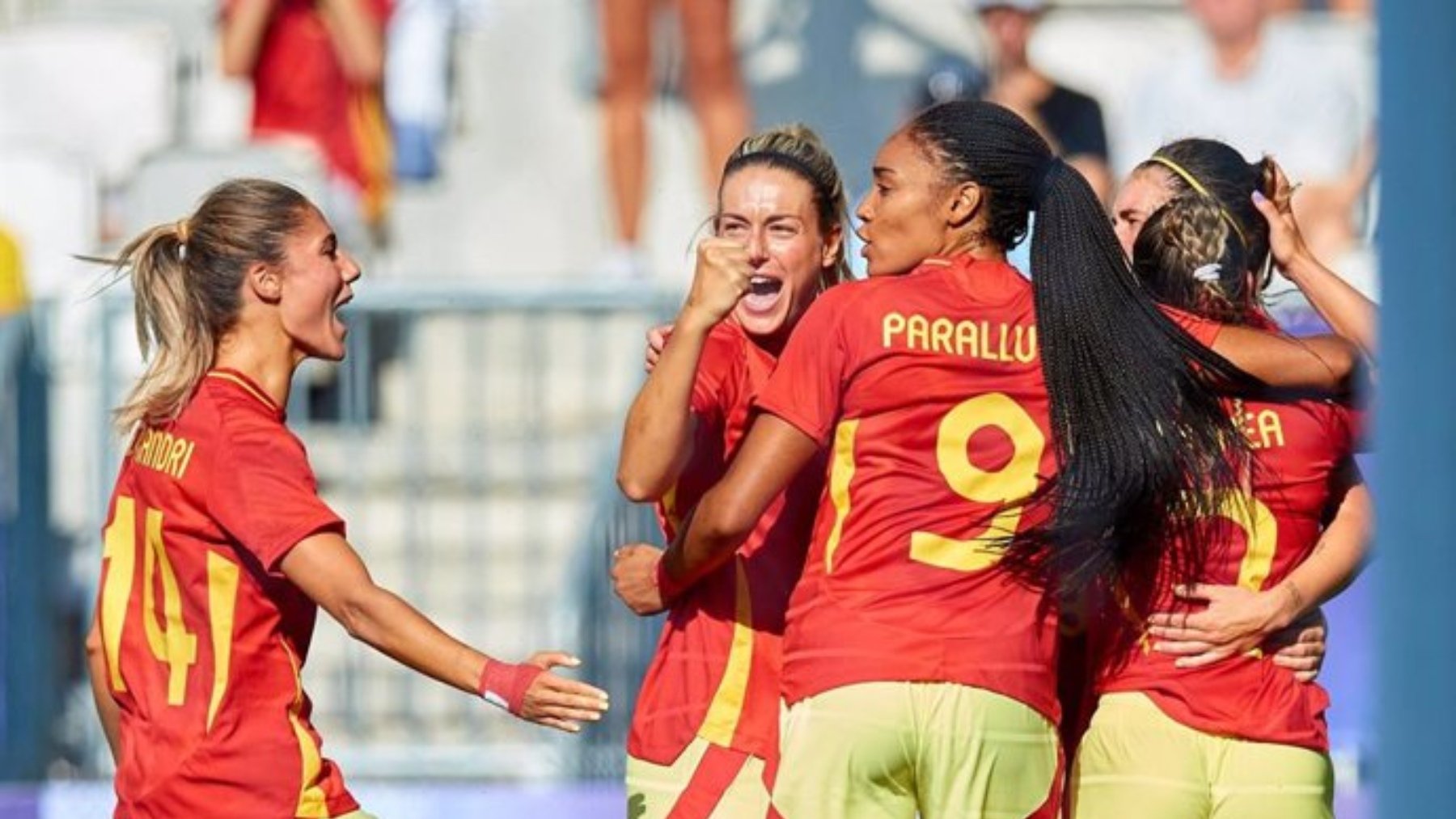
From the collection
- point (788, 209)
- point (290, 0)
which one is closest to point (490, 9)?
point (290, 0)

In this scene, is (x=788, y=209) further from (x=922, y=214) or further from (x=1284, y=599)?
(x=1284, y=599)

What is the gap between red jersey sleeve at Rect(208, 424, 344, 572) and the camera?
4453mm

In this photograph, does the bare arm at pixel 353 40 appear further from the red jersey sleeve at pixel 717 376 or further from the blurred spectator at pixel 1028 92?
the red jersey sleeve at pixel 717 376

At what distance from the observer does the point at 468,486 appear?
8602 millimetres

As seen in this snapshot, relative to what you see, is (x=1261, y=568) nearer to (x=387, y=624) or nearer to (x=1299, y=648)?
(x=1299, y=648)

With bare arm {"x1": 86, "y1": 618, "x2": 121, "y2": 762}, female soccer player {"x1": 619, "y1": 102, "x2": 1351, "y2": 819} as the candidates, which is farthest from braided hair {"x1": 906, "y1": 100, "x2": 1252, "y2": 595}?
bare arm {"x1": 86, "y1": 618, "x2": 121, "y2": 762}

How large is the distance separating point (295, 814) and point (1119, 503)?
1.42 m

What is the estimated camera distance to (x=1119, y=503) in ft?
14.7

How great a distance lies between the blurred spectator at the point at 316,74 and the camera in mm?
9664

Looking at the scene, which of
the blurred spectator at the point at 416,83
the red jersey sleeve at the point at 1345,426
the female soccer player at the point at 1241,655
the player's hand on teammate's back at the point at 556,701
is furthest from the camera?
the blurred spectator at the point at 416,83

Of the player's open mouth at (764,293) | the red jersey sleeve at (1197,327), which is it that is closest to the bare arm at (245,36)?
the player's open mouth at (764,293)

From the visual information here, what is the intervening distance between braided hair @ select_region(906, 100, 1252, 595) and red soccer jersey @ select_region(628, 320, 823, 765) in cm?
55

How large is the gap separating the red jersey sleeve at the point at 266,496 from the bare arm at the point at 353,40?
528 cm

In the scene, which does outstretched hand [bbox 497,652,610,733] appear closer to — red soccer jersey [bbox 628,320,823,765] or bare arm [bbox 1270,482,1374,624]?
red soccer jersey [bbox 628,320,823,765]
